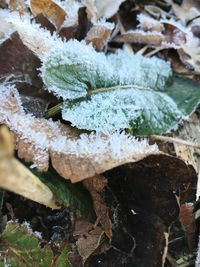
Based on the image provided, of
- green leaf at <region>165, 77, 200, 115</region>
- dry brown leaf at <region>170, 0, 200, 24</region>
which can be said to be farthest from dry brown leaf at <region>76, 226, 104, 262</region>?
dry brown leaf at <region>170, 0, 200, 24</region>

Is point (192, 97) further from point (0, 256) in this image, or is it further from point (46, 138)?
point (0, 256)

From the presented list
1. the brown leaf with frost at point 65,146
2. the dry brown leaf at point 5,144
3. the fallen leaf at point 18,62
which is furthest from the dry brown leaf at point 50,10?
the dry brown leaf at point 5,144

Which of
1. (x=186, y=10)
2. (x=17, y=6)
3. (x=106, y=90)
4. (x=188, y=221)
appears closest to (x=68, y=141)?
(x=106, y=90)

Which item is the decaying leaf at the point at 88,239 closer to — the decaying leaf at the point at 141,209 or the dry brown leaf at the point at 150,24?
the decaying leaf at the point at 141,209

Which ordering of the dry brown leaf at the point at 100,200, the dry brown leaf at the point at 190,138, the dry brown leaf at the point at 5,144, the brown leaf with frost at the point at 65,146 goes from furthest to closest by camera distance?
1. the dry brown leaf at the point at 190,138
2. the dry brown leaf at the point at 100,200
3. the brown leaf with frost at the point at 65,146
4. the dry brown leaf at the point at 5,144

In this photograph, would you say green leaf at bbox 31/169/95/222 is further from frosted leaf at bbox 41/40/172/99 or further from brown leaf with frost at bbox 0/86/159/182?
frosted leaf at bbox 41/40/172/99
